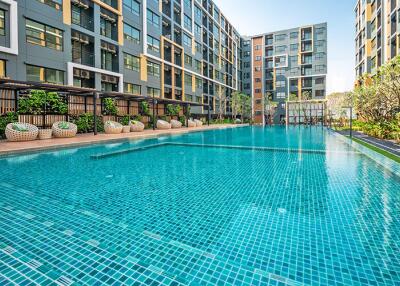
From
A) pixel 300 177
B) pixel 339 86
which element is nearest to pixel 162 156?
pixel 300 177

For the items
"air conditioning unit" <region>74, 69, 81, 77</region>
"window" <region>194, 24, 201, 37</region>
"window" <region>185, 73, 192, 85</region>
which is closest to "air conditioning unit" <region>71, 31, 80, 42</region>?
"air conditioning unit" <region>74, 69, 81, 77</region>

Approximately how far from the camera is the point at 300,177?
6922 mm

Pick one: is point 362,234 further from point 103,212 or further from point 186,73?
point 186,73

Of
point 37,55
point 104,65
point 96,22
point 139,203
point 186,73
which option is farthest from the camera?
point 186,73

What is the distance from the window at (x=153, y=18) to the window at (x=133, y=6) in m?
1.87

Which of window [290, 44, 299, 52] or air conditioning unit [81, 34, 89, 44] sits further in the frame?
window [290, 44, 299, 52]

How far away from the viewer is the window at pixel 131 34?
27.2m

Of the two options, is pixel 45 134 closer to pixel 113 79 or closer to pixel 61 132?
pixel 61 132

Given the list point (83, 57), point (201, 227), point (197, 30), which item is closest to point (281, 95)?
point (197, 30)

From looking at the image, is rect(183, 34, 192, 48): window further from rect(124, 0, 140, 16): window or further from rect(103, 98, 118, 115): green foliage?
rect(103, 98, 118, 115): green foliage

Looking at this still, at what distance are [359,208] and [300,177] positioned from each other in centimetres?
240

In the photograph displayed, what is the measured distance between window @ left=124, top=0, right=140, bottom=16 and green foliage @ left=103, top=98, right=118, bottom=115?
11.9 metres

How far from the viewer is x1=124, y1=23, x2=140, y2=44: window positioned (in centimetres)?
2717

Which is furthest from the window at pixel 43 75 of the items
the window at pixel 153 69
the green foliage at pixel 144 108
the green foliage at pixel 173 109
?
the green foliage at pixel 173 109
